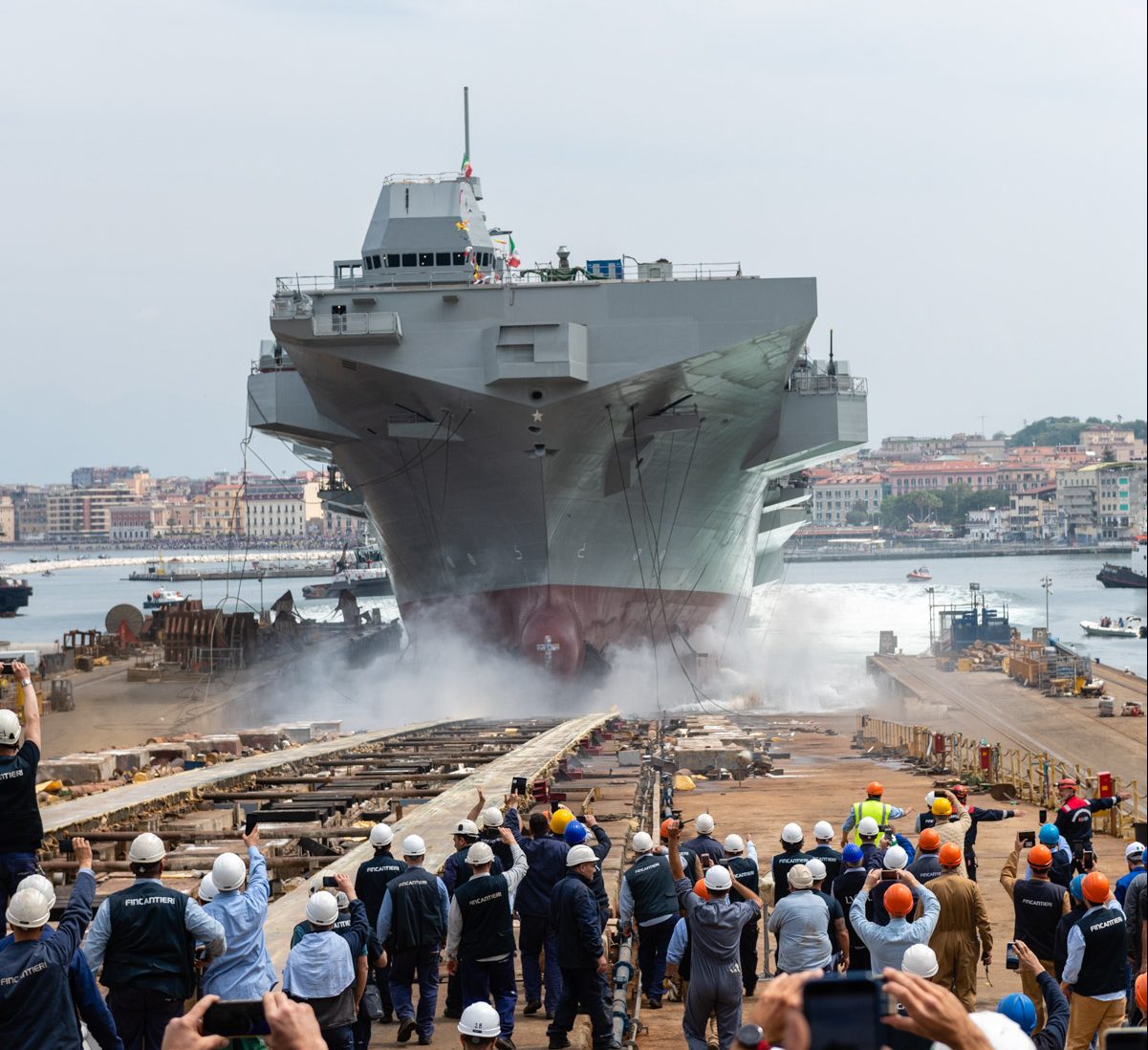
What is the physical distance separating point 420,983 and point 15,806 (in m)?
2.34

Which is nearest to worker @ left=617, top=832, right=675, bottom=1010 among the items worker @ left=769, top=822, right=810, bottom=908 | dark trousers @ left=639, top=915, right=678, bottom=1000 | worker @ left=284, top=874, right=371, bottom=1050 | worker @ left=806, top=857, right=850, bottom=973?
dark trousers @ left=639, top=915, right=678, bottom=1000

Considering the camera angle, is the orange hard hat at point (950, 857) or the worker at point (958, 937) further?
the orange hard hat at point (950, 857)

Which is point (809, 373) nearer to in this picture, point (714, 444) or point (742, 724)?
point (714, 444)

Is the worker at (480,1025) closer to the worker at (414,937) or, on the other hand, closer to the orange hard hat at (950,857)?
the worker at (414,937)

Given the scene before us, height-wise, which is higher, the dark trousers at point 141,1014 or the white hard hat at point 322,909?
the white hard hat at point 322,909

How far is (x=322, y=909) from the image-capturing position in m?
7.00

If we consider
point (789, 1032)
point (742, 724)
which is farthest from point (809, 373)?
point (789, 1032)

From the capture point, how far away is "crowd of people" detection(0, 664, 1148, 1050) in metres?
6.32

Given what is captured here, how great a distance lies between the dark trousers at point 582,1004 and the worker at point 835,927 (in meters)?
1.29

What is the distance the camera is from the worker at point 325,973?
23.0ft

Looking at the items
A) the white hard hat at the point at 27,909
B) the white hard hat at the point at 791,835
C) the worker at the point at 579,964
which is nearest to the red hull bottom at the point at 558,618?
the white hard hat at the point at 791,835

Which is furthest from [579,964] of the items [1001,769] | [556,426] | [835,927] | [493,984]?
[556,426]

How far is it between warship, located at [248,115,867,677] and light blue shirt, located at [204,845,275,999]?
20005 mm

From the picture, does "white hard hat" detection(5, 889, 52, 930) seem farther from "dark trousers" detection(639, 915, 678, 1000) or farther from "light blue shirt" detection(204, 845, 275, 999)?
"dark trousers" detection(639, 915, 678, 1000)
